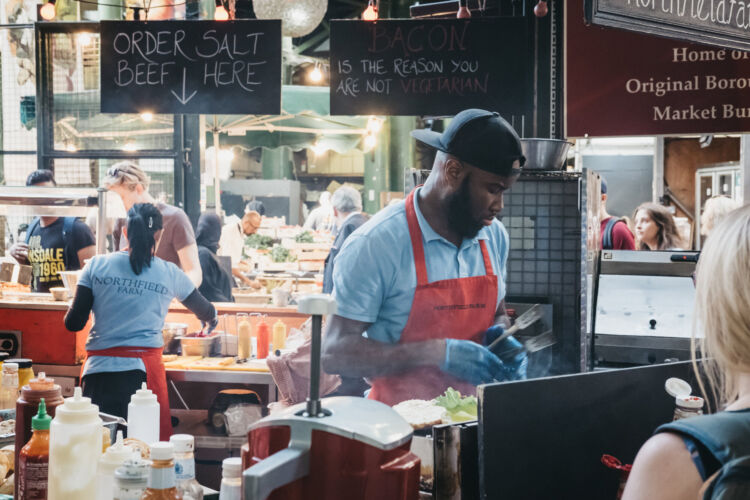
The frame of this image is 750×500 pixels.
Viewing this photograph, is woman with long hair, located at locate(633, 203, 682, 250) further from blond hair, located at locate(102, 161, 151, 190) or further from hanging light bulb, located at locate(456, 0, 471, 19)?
blond hair, located at locate(102, 161, 151, 190)

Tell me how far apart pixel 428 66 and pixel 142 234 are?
2053mm

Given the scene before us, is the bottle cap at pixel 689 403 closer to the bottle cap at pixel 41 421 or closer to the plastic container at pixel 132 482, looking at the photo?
the plastic container at pixel 132 482

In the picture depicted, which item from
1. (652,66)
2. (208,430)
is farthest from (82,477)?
(652,66)

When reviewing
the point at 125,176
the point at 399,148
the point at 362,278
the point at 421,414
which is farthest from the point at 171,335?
the point at 399,148

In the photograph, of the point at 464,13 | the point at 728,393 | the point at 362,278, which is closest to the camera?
the point at 728,393

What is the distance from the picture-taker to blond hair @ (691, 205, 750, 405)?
125cm

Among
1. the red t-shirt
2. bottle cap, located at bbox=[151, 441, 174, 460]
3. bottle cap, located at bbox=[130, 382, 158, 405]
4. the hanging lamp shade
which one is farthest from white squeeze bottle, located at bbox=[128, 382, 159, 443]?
the red t-shirt

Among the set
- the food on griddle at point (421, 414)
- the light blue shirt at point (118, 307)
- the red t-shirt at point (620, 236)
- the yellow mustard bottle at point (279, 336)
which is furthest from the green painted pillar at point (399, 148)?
the food on griddle at point (421, 414)

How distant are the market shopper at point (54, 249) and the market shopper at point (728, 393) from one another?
5.48 metres

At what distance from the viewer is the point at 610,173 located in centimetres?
1162

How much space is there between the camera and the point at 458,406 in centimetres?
204

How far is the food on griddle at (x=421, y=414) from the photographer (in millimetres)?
1813

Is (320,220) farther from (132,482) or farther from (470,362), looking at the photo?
(132,482)

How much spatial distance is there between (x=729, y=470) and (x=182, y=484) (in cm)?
115
